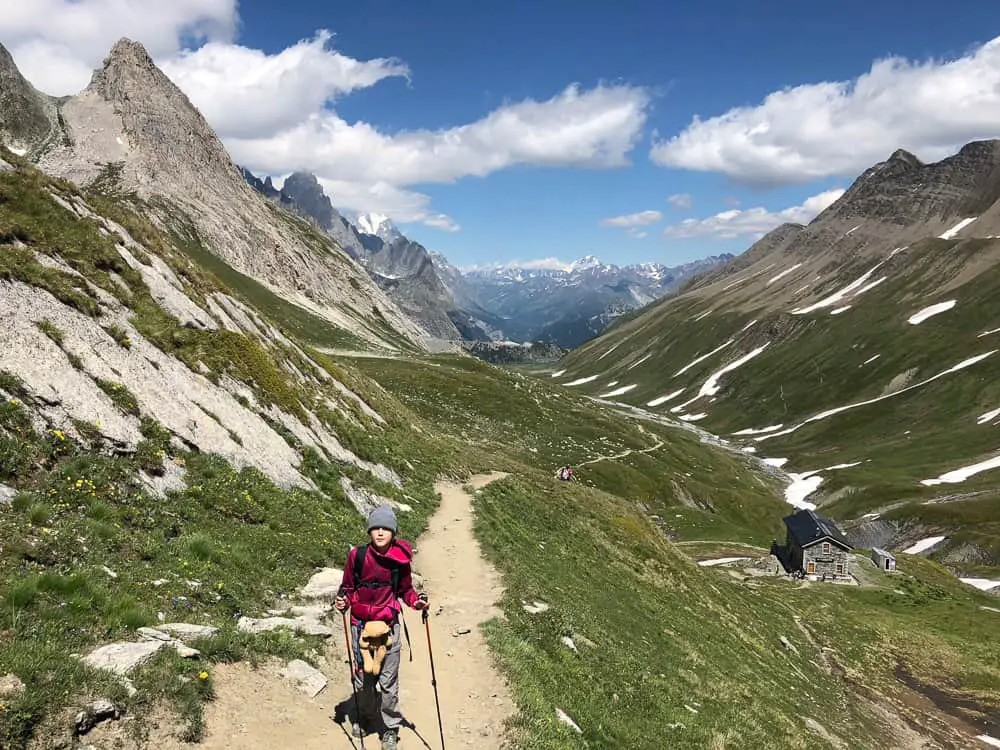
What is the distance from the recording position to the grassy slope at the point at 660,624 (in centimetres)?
1630

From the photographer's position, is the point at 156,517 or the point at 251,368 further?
the point at 251,368

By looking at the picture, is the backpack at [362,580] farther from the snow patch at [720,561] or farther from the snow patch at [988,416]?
the snow patch at [988,416]

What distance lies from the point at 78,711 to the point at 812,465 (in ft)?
566

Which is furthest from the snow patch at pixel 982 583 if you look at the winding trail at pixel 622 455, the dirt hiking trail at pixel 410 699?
the dirt hiking trail at pixel 410 699

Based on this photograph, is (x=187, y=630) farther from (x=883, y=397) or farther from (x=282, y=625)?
(x=883, y=397)

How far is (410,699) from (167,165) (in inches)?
7849

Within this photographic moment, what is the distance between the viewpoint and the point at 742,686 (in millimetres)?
24438

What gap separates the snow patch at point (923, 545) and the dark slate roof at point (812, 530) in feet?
101

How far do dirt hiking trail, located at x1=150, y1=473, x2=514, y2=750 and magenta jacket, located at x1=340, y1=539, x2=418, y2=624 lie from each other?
208 cm

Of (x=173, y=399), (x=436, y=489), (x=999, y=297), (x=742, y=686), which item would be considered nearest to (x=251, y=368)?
(x=173, y=399)

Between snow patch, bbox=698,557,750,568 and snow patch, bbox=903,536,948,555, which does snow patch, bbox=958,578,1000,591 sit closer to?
snow patch, bbox=903,536,948,555

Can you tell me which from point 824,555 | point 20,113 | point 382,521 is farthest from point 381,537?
point 20,113

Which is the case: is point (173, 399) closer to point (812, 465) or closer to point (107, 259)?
point (107, 259)

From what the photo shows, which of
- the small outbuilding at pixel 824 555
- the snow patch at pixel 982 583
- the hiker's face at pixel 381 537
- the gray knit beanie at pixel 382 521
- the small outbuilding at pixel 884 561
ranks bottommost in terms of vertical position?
the snow patch at pixel 982 583
